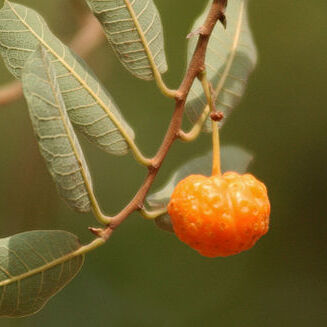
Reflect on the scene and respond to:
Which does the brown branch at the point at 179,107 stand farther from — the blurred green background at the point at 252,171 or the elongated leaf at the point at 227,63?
the blurred green background at the point at 252,171

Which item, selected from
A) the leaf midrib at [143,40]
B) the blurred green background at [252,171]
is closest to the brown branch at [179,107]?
the leaf midrib at [143,40]

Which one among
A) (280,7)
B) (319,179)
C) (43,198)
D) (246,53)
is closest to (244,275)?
(319,179)

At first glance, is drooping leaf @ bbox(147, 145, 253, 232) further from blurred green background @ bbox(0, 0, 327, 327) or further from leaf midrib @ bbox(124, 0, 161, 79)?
blurred green background @ bbox(0, 0, 327, 327)

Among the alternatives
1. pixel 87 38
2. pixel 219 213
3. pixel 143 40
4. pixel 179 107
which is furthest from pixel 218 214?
pixel 87 38

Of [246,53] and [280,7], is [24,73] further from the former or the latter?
[280,7]

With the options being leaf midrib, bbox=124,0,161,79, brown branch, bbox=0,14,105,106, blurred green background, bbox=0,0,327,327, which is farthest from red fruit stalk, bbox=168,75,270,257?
blurred green background, bbox=0,0,327,327

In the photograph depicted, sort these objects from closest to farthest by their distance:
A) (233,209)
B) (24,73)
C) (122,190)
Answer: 1. (24,73)
2. (233,209)
3. (122,190)
